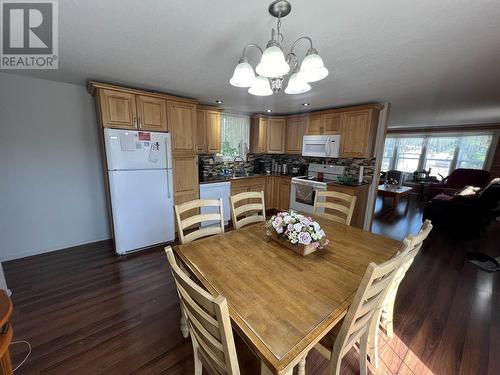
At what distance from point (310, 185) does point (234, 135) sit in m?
2.05

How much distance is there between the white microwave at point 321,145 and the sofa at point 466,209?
228 cm

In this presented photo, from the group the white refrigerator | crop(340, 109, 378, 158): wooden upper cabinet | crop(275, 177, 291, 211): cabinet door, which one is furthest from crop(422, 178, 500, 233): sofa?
the white refrigerator

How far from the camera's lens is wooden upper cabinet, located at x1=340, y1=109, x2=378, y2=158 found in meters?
3.29

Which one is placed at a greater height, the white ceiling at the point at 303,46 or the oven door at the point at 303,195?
the white ceiling at the point at 303,46

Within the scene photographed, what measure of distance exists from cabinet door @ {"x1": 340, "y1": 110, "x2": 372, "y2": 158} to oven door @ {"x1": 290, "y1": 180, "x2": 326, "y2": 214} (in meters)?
0.79

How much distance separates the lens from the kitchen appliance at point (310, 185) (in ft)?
12.6

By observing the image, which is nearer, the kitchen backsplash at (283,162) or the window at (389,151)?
the kitchen backsplash at (283,162)

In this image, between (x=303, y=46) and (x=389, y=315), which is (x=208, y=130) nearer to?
(x=303, y=46)

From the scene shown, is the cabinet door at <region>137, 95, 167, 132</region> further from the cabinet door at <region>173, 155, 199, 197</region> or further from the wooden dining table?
the wooden dining table

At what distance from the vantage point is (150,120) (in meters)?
2.80

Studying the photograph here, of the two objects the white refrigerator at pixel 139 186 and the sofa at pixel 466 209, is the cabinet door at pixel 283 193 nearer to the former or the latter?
the white refrigerator at pixel 139 186

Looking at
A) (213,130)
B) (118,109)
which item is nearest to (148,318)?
(118,109)

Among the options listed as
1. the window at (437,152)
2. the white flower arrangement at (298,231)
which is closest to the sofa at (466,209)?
the window at (437,152)

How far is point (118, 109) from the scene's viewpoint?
2545 mm
